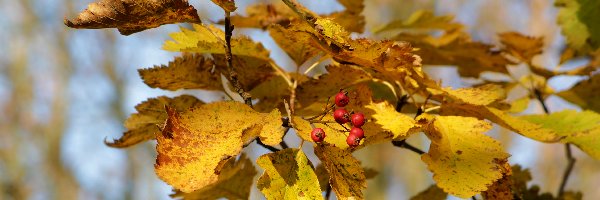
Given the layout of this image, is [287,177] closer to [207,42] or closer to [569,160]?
[207,42]

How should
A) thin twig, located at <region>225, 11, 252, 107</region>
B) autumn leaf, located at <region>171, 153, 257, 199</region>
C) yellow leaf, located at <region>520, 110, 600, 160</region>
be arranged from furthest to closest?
autumn leaf, located at <region>171, 153, 257, 199</region>, yellow leaf, located at <region>520, 110, 600, 160</region>, thin twig, located at <region>225, 11, 252, 107</region>

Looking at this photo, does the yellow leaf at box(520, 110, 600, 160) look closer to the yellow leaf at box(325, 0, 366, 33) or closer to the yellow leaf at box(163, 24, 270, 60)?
the yellow leaf at box(325, 0, 366, 33)

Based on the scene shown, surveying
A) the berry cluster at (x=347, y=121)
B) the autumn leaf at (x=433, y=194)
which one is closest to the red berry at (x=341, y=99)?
the berry cluster at (x=347, y=121)

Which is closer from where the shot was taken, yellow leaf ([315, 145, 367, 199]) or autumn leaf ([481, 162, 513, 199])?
yellow leaf ([315, 145, 367, 199])

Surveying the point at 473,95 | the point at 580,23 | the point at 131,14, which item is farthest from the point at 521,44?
the point at 131,14

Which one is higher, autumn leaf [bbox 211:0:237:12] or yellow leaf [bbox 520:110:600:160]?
autumn leaf [bbox 211:0:237:12]

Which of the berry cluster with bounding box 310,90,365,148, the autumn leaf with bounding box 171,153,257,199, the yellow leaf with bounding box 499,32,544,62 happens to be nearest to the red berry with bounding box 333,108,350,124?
the berry cluster with bounding box 310,90,365,148

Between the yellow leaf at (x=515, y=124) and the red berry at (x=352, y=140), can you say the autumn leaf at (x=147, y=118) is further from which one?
the yellow leaf at (x=515, y=124)

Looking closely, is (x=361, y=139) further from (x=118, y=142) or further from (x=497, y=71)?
(x=497, y=71)
